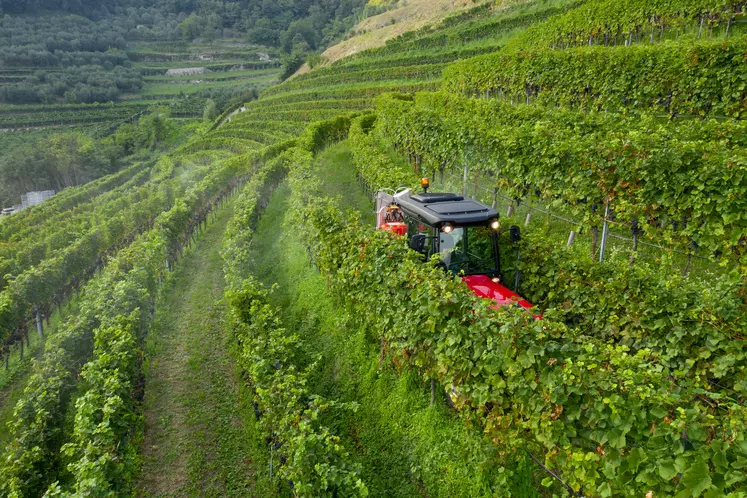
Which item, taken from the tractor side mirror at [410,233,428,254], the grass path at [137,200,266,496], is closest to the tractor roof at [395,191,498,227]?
the tractor side mirror at [410,233,428,254]

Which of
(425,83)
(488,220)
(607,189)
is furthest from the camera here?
(425,83)

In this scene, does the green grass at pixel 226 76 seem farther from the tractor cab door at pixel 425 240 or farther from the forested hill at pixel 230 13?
the tractor cab door at pixel 425 240

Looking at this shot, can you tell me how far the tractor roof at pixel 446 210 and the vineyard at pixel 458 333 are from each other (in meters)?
0.93

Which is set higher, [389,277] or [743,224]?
[743,224]

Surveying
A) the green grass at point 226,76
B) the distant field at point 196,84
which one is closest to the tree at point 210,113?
the distant field at point 196,84

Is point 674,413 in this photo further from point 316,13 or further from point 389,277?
point 316,13

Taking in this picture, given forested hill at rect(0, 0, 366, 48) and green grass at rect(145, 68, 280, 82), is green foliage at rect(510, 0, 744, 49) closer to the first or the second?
green grass at rect(145, 68, 280, 82)

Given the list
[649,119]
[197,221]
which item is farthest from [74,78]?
[649,119]

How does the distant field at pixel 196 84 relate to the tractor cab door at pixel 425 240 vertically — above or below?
above

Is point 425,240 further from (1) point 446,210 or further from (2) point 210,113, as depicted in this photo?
(2) point 210,113

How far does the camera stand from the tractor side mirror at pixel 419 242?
902 centimetres

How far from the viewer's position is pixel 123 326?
1226 centimetres

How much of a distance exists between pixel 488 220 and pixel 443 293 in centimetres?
228

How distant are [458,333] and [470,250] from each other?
2.70m
